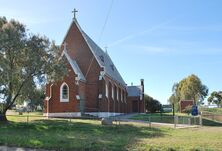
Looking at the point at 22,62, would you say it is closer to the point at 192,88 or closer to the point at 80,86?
the point at 80,86

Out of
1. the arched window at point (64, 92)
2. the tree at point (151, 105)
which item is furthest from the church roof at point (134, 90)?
the arched window at point (64, 92)

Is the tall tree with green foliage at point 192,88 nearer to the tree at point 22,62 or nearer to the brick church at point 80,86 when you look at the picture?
the brick church at point 80,86

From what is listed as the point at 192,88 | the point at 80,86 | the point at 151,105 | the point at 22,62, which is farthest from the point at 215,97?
the point at 22,62

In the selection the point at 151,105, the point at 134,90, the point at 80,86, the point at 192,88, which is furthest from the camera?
the point at 192,88

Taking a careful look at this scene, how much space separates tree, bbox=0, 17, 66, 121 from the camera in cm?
2855

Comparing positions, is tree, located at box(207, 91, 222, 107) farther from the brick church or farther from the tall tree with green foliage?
the brick church

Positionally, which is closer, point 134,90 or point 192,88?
point 134,90

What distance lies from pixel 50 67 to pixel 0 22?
17.8ft

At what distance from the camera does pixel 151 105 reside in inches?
3206

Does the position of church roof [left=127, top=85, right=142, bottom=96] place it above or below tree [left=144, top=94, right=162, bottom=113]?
above

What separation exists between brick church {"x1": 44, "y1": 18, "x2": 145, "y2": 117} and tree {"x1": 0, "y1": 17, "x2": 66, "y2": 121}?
33.5 feet

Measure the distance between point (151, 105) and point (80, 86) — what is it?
38395 mm

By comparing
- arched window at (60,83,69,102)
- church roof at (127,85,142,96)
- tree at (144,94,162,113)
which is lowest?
tree at (144,94,162,113)

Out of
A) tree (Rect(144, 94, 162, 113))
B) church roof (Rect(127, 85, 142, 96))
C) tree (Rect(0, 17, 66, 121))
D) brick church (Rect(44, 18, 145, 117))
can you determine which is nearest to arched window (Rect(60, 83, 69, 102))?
brick church (Rect(44, 18, 145, 117))
